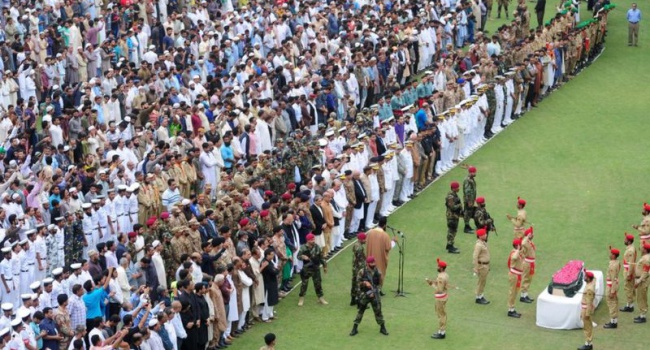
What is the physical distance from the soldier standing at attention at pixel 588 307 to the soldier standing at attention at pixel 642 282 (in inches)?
50.8

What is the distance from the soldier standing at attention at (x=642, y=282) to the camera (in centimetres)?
2465

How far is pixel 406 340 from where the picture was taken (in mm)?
24328

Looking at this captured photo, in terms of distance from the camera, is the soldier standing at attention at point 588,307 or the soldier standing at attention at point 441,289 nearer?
the soldier standing at attention at point 588,307

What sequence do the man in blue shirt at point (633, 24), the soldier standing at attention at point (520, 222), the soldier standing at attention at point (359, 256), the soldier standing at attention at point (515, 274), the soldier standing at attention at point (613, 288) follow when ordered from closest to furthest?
the soldier standing at attention at point (613, 288) → the soldier standing at attention at point (515, 274) → the soldier standing at attention at point (359, 256) → the soldier standing at attention at point (520, 222) → the man in blue shirt at point (633, 24)

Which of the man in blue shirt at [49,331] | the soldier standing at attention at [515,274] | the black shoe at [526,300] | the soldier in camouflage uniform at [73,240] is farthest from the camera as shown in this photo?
the black shoe at [526,300]

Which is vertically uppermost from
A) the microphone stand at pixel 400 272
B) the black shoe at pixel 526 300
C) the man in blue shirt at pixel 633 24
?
the man in blue shirt at pixel 633 24

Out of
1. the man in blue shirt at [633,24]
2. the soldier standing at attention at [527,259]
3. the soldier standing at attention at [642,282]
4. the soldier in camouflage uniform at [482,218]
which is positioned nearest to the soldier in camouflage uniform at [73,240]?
the soldier in camouflage uniform at [482,218]

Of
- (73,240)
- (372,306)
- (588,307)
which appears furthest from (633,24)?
(73,240)

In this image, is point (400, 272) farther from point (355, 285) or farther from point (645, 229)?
point (645, 229)

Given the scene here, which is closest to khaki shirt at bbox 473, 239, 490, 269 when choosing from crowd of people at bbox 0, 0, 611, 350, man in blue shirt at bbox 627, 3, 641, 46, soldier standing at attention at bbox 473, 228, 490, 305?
soldier standing at attention at bbox 473, 228, 490, 305

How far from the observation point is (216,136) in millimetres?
30797

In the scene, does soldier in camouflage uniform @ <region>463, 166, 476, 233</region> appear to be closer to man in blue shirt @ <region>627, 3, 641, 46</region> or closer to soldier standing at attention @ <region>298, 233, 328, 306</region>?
soldier standing at attention @ <region>298, 233, 328, 306</region>

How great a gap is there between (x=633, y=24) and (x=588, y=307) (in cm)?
2392

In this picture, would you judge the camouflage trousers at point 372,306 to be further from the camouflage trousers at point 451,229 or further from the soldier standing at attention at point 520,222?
the soldier standing at attention at point 520,222
